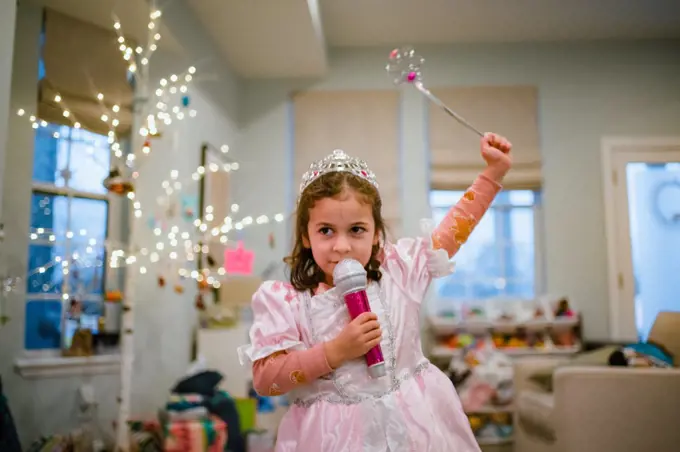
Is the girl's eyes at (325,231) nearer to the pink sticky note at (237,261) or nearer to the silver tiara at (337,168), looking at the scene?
the silver tiara at (337,168)

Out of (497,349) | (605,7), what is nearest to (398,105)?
(605,7)

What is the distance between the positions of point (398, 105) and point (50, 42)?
9.06 feet

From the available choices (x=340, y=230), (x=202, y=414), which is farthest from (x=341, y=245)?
(x=202, y=414)

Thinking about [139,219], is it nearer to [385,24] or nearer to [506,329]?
[385,24]

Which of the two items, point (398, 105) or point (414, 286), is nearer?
point (414, 286)

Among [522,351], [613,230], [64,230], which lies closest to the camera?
[64,230]

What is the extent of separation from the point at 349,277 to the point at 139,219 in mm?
2340

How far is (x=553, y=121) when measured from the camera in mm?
4586

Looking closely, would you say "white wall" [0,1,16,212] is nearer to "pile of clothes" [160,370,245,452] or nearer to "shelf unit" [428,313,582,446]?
"pile of clothes" [160,370,245,452]

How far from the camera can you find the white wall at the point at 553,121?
14.4 ft

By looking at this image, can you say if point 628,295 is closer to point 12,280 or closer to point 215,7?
point 215,7

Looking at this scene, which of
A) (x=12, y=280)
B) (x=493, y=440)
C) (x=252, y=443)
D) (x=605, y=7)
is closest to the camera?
(x=12, y=280)

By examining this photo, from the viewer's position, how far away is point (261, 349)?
0.97 m

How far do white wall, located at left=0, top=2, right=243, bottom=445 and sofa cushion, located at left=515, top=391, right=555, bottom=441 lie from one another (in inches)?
80.7
